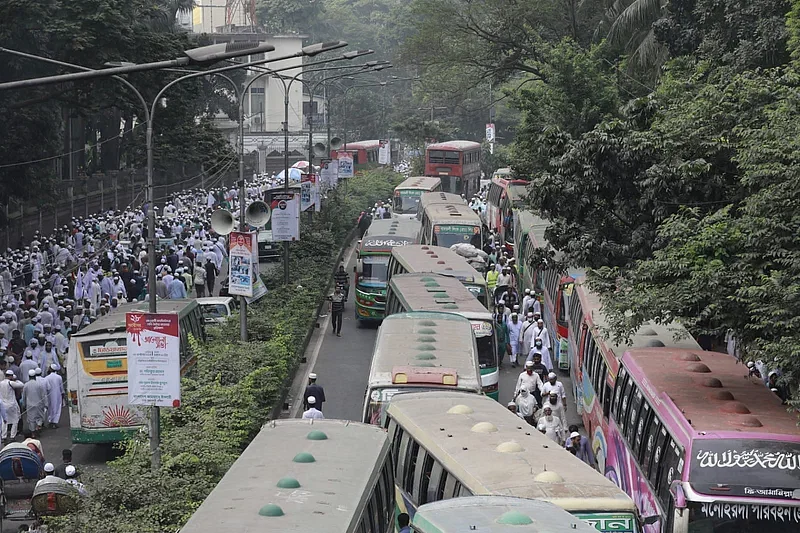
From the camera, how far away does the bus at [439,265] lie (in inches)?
932

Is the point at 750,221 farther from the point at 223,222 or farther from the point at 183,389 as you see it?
the point at 223,222

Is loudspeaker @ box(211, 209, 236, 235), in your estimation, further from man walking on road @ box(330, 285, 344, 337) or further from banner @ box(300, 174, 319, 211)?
banner @ box(300, 174, 319, 211)

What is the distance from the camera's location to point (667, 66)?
24.6 meters

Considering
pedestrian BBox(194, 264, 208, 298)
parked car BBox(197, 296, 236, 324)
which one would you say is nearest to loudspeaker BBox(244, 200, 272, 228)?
parked car BBox(197, 296, 236, 324)

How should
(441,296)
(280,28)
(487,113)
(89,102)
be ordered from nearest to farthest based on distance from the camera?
(441,296) → (89,102) → (487,113) → (280,28)

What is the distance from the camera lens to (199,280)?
30.7 m

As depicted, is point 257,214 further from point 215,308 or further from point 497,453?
point 497,453

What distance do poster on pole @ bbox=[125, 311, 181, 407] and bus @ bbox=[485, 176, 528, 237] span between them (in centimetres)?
2458

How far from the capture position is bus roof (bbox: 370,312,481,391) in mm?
15227

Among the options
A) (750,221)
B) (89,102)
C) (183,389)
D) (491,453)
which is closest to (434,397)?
(491,453)

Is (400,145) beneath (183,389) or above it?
above

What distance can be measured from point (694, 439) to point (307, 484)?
3.45 m

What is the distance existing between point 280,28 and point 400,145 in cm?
1652

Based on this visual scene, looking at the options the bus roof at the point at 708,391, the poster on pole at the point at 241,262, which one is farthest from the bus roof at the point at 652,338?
the poster on pole at the point at 241,262
